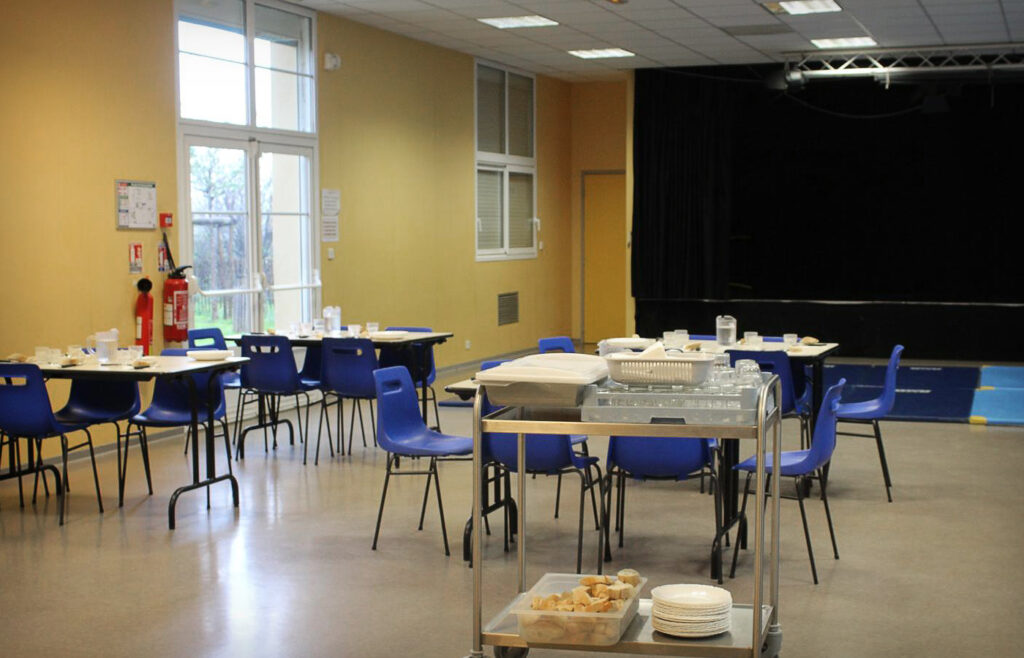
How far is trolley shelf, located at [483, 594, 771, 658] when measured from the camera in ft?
11.5

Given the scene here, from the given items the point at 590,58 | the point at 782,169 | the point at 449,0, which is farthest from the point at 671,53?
the point at 449,0

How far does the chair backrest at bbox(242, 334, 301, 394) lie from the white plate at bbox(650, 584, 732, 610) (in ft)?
15.0

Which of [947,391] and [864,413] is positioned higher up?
[864,413]

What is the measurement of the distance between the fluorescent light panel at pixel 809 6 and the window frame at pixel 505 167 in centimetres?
392

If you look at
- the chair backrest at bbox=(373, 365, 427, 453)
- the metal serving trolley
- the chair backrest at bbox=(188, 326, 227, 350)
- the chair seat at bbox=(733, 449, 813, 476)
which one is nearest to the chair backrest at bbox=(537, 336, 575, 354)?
the chair backrest at bbox=(373, 365, 427, 453)

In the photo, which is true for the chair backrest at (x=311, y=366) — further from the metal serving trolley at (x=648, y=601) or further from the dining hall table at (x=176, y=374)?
the metal serving trolley at (x=648, y=601)

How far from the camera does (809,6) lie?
1003 cm

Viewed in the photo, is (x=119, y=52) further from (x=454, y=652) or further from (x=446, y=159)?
(x=454, y=652)

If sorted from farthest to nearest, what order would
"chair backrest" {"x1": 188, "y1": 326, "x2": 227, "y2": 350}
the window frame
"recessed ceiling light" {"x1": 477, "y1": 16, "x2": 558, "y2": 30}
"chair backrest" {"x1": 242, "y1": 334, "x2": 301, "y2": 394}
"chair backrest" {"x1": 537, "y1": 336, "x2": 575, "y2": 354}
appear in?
1. the window frame
2. "recessed ceiling light" {"x1": 477, "y1": 16, "x2": 558, "y2": 30}
3. "chair backrest" {"x1": 188, "y1": 326, "x2": 227, "y2": 350}
4. "chair backrest" {"x1": 242, "y1": 334, "x2": 301, "y2": 394}
5. "chair backrest" {"x1": 537, "y1": 336, "x2": 575, "y2": 354}

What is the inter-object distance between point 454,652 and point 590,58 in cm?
970

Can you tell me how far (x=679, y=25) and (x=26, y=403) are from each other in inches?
276

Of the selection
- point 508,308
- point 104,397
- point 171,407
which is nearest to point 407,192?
point 508,308

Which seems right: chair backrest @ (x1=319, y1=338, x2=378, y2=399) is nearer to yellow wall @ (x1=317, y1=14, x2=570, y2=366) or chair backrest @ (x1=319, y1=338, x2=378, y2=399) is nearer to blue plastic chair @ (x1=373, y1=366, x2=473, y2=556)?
blue plastic chair @ (x1=373, y1=366, x2=473, y2=556)

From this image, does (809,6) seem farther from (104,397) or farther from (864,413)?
(104,397)
